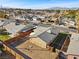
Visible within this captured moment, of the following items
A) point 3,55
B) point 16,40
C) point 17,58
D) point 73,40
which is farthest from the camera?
point 16,40

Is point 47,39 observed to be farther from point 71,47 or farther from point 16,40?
point 71,47

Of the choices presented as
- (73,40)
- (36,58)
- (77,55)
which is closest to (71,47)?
(77,55)

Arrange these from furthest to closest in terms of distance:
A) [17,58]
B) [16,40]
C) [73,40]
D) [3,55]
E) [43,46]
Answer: [16,40] → [43,46] → [73,40] → [3,55] → [17,58]

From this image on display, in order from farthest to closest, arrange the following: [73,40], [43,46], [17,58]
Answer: [43,46], [73,40], [17,58]

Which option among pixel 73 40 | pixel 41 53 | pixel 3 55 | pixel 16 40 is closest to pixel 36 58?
pixel 41 53

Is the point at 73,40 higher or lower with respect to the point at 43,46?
higher

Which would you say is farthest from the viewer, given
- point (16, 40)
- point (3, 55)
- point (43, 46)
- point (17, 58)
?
point (16, 40)

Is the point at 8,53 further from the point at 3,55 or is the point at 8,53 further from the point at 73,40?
the point at 73,40

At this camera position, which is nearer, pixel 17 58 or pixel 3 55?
pixel 17 58

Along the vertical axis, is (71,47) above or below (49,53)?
above
